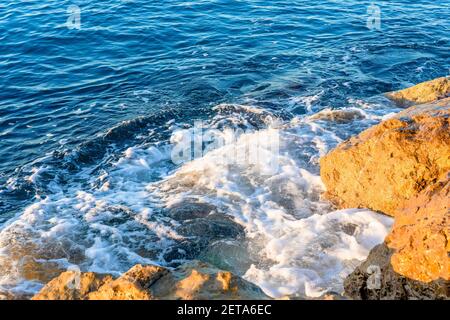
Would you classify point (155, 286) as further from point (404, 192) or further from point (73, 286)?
point (404, 192)

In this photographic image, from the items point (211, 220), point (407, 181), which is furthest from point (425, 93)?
point (211, 220)

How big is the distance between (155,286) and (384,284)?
223cm

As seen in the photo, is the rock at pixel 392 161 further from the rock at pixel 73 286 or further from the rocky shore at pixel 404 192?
the rock at pixel 73 286

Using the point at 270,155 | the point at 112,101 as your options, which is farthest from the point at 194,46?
the point at 270,155

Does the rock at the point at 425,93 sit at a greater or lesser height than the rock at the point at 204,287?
lesser

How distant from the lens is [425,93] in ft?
35.4

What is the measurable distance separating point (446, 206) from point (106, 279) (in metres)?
3.28

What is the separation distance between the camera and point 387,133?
643 centimetres

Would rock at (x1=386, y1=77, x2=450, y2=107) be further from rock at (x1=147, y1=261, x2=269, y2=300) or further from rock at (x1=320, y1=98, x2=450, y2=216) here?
rock at (x1=147, y1=261, x2=269, y2=300)

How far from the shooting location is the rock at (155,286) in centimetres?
377

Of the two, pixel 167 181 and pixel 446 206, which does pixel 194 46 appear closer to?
pixel 167 181

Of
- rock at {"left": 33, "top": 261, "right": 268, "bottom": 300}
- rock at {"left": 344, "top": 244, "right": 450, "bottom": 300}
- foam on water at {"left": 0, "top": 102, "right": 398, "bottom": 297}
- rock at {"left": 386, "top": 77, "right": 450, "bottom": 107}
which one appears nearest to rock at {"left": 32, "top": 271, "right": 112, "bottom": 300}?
rock at {"left": 33, "top": 261, "right": 268, "bottom": 300}

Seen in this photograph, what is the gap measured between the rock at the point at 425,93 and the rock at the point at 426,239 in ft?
20.9

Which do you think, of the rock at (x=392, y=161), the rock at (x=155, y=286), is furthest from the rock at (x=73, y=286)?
the rock at (x=392, y=161)
